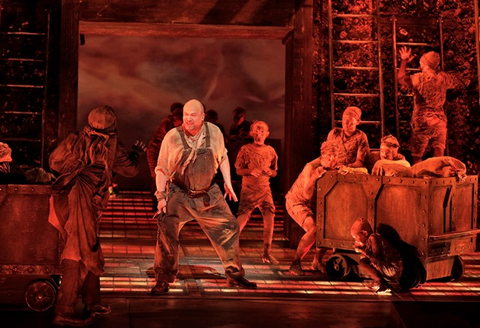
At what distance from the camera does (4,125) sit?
45.0ft

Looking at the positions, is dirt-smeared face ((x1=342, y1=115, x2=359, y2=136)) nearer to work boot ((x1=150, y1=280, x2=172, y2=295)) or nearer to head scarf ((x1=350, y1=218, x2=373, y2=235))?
head scarf ((x1=350, y1=218, x2=373, y2=235))

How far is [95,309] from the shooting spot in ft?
30.2

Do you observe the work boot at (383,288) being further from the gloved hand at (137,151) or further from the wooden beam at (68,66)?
the wooden beam at (68,66)

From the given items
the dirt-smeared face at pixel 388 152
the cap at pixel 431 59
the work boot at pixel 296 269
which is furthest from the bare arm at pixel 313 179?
the cap at pixel 431 59

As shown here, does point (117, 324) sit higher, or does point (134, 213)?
point (134, 213)

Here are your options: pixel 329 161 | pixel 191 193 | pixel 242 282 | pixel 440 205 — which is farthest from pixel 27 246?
pixel 440 205

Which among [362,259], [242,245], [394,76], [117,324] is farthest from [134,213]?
[117,324]

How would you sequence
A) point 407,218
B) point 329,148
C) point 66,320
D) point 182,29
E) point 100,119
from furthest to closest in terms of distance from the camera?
point 182,29 < point 329,148 < point 407,218 < point 100,119 < point 66,320

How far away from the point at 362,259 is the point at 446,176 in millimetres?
1227

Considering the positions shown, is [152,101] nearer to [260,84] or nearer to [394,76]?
[260,84]

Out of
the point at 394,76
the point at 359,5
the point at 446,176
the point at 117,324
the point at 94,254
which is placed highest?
the point at 359,5

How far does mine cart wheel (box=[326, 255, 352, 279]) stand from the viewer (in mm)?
11211

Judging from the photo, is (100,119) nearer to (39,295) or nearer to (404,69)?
(39,295)

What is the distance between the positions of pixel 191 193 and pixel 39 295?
6.48 feet
